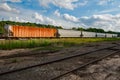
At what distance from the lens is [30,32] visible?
117ft

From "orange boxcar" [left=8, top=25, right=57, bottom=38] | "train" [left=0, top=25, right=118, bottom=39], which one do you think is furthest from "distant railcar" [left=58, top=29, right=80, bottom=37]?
"orange boxcar" [left=8, top=25, right=57, bottom=38]

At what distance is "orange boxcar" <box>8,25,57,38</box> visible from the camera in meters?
31.6

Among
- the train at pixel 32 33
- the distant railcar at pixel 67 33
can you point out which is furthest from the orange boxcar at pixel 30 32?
the distant railcar at pixel 67 33

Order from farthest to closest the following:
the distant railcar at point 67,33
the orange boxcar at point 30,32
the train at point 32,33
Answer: the distant railcar at point 67,33 → the orange boxcar at point 30,32 → the train at point 32,33

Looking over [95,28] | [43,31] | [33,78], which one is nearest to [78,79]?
[33,78]

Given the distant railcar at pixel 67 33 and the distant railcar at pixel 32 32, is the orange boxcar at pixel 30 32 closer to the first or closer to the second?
the distant railcar at pixel 32 32

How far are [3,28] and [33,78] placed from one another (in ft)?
86.1

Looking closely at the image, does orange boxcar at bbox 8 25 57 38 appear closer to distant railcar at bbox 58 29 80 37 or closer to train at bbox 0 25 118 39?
train at bbox 0 25 118 39

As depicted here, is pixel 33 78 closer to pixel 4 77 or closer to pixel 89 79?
pixel 4 77

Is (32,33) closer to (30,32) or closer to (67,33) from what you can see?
(30,32)

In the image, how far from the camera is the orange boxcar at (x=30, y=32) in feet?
104

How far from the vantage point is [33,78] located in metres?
6.45

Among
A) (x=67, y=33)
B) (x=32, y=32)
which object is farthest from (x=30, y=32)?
(x=67, y=33)

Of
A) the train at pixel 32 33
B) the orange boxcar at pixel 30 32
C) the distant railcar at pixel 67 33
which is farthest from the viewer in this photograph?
the distant railcar at pixel 67 33
